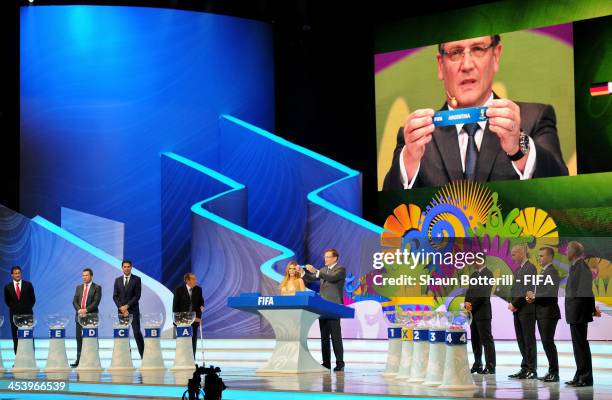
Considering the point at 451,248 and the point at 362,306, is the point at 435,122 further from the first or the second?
the point at 451,248

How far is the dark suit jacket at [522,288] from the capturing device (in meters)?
9.27

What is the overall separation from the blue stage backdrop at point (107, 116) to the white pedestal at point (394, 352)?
7.80m

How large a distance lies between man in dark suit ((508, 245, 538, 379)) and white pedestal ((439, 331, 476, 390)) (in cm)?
128

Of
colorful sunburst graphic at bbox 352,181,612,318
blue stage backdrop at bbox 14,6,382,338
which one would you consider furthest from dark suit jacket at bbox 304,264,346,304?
blue stage backdrop at bbox 14,6,382,338

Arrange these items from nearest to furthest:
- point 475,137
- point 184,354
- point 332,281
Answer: point 332,281, point 184,354, point 475,137

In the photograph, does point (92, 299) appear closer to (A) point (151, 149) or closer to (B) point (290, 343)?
(B) point (290, 343)

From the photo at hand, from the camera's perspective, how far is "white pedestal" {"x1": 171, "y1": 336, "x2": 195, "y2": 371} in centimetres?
1116

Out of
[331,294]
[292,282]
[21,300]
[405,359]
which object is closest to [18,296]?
[21,300]

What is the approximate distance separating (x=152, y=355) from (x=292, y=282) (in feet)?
6.43

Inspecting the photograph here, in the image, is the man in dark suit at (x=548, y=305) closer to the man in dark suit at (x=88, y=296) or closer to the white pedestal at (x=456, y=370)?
the white pedestal at (x=456, y=370)

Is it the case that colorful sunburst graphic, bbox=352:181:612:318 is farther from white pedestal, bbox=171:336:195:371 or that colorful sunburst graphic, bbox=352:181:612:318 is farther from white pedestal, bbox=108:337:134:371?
white pedestal, bbox=108:337:134:371

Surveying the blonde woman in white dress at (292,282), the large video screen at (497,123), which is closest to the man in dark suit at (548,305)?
the blonde woman in white dress at (292,282)

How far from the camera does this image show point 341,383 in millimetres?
8984

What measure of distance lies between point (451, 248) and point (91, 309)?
4193mm
